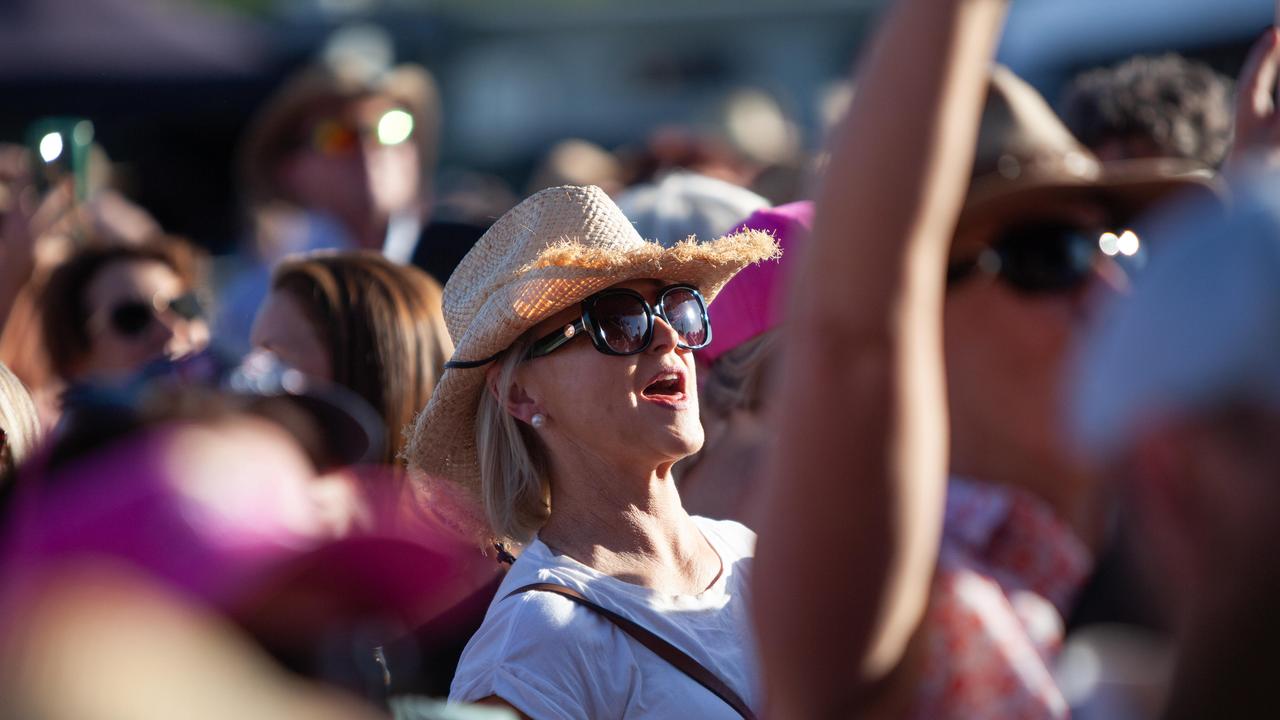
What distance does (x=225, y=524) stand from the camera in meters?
1.35

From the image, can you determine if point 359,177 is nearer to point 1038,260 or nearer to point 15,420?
point 15,420

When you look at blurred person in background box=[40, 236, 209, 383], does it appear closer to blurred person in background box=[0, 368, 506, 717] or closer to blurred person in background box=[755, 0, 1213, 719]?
blurred person in background box=[0, 368, 506, 717]

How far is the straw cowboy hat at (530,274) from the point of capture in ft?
10.0

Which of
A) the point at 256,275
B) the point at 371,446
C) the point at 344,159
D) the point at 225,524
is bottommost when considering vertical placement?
the point at 256,275

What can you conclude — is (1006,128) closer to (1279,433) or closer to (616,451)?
(1279,433)

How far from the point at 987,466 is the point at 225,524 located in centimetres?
93

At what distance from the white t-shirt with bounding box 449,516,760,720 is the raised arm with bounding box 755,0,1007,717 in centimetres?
126

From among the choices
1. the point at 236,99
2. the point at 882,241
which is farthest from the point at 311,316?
the point at 236,99

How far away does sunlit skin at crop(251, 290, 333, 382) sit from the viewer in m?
3.88

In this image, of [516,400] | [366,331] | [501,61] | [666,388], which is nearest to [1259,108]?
[666,388]

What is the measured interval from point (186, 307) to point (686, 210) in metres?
1.96


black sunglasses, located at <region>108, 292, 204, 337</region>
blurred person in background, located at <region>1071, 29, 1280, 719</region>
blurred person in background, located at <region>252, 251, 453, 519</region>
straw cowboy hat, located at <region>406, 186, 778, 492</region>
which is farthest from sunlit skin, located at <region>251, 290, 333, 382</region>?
blurred person in background, located at <region>1071, 29, 1280, 719</region>

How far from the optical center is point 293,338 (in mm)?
3938

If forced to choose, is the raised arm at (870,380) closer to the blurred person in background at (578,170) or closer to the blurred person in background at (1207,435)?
the blurred person in background at (1207,435)
